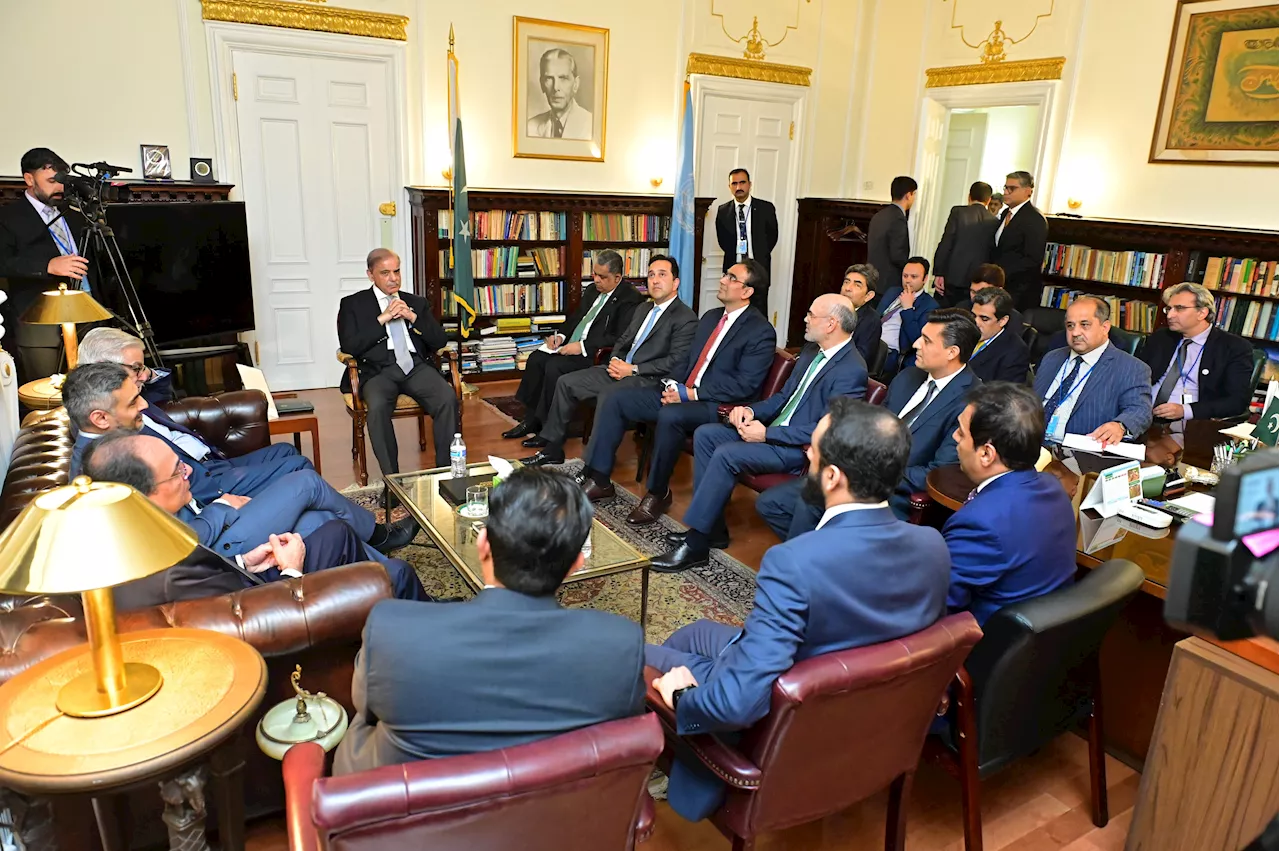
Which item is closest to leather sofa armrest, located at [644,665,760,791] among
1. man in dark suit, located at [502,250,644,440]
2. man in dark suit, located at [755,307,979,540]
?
man in dark suit, located at [755,307,979,540]

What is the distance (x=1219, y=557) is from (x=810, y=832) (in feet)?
5.64

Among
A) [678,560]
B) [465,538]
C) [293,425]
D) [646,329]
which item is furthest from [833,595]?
[646,329]

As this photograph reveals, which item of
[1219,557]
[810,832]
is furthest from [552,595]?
[810,832]

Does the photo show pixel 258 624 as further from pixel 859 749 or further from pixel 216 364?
pixel 216 364

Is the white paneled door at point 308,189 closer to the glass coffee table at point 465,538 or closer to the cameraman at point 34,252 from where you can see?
the cameraman at point 34,252

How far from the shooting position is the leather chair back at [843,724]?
61.3 inches

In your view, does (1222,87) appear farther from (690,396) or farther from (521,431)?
(521,431)

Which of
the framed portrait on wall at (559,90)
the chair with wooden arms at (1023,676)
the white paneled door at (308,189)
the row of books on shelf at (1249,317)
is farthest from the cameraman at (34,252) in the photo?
the row of books on shelf at (1249,317)

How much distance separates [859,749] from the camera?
1.74 meters

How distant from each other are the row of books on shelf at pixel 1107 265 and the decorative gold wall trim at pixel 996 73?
1.40m

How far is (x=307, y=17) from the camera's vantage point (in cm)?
575

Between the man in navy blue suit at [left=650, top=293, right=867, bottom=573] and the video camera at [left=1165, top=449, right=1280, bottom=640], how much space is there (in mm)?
2848

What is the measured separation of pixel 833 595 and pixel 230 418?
3.13m

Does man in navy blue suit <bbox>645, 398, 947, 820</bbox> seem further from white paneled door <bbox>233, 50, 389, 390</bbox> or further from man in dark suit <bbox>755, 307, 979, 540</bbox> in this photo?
white paneled door <bbox>233, 50, 389, 390</bbox>
